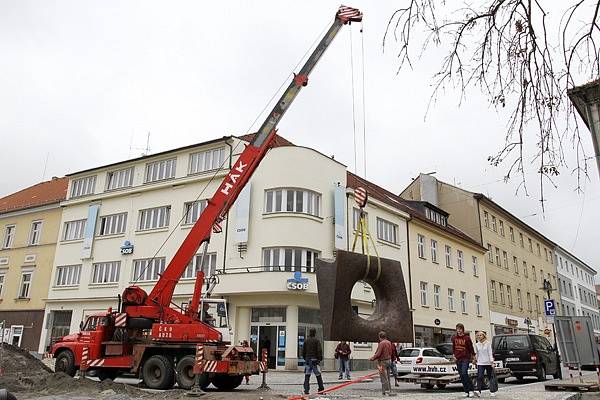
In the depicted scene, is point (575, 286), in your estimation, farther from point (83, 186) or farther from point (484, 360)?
point (484, 360)

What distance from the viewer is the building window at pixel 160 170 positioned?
30.7 meters

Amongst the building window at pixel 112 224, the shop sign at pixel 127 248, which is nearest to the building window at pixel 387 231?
the shop sign at pixel 127 248

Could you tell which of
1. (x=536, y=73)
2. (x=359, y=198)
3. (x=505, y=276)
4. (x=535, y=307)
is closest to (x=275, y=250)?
(x=359, y=198)

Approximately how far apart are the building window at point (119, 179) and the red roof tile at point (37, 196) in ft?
14.2

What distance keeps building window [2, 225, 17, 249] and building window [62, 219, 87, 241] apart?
5.65 m

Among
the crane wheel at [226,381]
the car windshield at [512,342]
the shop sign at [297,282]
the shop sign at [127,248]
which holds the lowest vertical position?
the crane wheel at [226,381]

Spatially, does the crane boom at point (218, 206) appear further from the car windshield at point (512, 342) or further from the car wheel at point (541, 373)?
the car wheel at point (541, 373)

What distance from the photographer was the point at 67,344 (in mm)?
16609

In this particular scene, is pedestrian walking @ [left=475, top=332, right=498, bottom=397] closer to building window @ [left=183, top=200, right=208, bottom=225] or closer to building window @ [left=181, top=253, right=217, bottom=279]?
building window @ [left=181, top=253, right=217, bottom=279]

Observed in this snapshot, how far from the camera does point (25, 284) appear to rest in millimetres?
34344

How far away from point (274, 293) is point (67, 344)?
10.4 metres

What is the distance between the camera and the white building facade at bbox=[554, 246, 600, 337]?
6002 cm

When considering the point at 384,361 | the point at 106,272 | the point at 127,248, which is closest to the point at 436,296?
the point at 127,248

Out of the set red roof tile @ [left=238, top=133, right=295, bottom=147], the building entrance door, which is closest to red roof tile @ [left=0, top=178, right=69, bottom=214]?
red roof tile @ [left=238, top=133, right=295, bottom=147]
